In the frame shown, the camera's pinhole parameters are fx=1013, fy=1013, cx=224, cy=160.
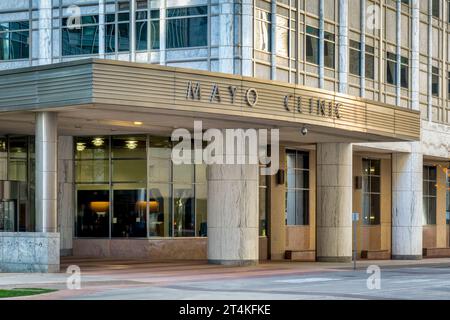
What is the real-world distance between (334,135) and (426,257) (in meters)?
17.1

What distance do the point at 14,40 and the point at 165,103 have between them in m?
9.37

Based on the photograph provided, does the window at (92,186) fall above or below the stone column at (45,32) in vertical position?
below

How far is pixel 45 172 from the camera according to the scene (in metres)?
33.7

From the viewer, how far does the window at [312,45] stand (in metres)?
41.4

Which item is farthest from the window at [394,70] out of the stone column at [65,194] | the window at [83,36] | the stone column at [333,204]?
the window at [83,36]

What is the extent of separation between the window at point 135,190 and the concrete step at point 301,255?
5.54 m

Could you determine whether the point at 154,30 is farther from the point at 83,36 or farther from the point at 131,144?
the point at 131,144

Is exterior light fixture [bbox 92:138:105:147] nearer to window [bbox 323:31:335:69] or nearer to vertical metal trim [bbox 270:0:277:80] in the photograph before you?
vertical metal trim [bbox 270:0:277:80]

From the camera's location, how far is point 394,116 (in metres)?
43.1

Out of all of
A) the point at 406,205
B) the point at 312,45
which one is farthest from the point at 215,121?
the point at 406,205

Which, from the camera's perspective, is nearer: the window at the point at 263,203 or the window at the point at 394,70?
the window at the point at 263,203

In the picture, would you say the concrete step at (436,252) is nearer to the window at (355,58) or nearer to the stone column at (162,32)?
the window at (355,58)

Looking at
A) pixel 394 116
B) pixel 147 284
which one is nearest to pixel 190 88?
pixel 147 284
